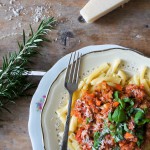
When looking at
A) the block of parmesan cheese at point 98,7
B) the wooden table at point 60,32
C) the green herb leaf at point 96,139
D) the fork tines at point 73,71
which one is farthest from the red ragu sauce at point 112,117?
the block of parmesan cheese at point 98,7

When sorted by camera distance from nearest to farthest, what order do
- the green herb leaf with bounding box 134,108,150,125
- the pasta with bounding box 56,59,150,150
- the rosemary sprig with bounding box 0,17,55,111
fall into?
the green herb leaf with bounding box 134,108,150,125, the pasta with bounding box 56,59,150,150, the rosemary sprig with bounding box 0,17,55,111

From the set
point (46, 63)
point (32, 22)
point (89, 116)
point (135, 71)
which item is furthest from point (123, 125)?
point (32, 22)

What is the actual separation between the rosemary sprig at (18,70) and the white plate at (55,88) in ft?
0.40

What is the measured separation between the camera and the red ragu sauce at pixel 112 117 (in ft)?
6.25

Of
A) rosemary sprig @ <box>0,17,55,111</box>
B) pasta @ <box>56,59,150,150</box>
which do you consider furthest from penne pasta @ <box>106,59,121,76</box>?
rosemary sprig @ <box>0,17,55,111</box>

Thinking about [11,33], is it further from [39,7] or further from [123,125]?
[123,125]

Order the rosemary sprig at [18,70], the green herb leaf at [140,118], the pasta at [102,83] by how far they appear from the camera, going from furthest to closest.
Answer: the rosemary sprig at [18,70]
the pasta at [102,83]
the green herb leaf at [140,118]

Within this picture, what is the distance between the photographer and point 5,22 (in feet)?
7.80

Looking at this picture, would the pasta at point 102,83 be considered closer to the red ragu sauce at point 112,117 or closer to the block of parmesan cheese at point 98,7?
the red ragu sauce at point 112,117

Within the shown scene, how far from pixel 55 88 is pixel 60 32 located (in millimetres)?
389

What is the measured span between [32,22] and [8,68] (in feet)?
1.14

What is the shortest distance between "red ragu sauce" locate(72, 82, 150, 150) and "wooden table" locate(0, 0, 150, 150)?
13.8 inches

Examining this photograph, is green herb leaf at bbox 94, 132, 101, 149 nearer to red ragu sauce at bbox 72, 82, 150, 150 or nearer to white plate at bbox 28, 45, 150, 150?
red ragu sauce at bbox 72, 82, 150, 150

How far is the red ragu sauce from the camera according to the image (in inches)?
75.0
